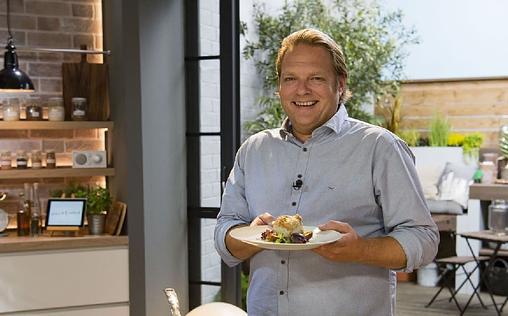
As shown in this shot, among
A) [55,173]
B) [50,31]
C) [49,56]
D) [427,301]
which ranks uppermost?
[50,31]

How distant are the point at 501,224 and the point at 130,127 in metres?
3.58

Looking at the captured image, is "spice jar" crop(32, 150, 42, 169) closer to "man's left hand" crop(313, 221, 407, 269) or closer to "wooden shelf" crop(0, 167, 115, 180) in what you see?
"wooden shelf" crop(0, 167, 115, 180)

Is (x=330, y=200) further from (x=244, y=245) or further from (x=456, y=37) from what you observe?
(x=456, y=37)

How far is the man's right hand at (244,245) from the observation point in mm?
1690

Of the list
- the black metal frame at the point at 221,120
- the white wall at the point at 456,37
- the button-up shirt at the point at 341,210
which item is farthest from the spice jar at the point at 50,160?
the white wall at the point at 456,37

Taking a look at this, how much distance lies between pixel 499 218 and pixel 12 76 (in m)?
4.23

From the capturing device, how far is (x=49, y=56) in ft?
13.7

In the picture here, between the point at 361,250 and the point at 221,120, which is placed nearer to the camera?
the point at 361,250

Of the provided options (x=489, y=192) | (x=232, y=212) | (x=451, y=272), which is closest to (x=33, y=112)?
(x=232, y=212)

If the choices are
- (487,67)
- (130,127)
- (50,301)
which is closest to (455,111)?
(487,67)

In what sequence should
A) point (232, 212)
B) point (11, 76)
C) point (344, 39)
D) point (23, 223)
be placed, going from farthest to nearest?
1. point (344, 39)
2. point (23, 223)
3. point (11, 76)
4. point (232, 212)

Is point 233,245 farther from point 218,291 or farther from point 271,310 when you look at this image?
point 218,291

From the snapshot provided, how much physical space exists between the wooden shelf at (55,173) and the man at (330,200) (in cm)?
243

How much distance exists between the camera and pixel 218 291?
13.8 ft
